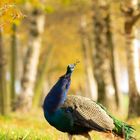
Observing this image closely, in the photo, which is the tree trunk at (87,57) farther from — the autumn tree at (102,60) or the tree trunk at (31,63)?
the autumn tree at (102,60)

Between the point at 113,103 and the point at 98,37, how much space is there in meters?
2.94

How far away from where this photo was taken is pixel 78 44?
1876 inches

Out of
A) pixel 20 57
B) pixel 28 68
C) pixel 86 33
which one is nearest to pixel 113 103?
pixel 28 68

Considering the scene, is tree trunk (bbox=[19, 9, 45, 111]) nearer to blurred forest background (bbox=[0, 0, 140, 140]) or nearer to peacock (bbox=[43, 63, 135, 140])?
blurred forest background (bbox=[0, 0, 140, 140])

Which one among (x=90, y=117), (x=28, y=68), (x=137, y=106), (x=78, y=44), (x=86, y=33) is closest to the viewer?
(x=90, y=117)

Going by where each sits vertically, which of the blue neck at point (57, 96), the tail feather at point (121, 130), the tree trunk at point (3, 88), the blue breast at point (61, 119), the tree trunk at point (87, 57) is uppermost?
the tree trunk at point (87, 57)

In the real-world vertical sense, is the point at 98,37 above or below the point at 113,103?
above

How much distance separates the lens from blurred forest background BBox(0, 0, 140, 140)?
15.8 metres

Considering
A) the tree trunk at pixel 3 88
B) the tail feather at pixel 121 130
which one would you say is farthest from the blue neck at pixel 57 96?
the tree trunk at pixel 3 88

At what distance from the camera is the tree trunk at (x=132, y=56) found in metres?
20.1

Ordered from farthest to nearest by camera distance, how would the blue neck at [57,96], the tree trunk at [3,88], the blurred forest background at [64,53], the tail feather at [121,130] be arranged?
the tree trunk at [3,88]
the blurred forest background at [64,53]
the tail feather at [121,130]
the blue neck at [57,96]

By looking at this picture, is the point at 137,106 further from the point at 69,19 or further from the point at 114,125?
the point at 69,19

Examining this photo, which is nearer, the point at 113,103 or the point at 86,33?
the point at 113,103

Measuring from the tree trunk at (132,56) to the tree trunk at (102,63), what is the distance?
4516 mm
